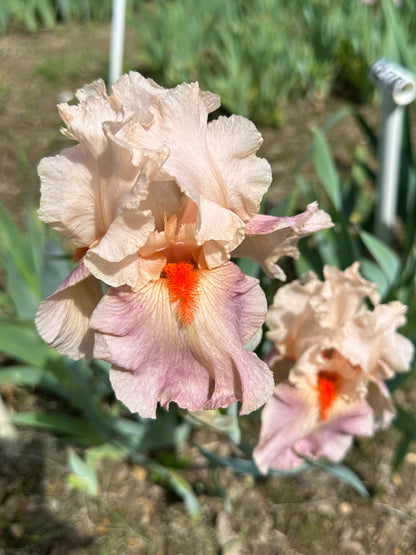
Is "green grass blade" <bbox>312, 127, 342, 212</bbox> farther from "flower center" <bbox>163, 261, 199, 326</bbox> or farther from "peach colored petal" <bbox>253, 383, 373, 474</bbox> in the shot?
"flower center" <bbox>163, 261, 199, 326</bbox>

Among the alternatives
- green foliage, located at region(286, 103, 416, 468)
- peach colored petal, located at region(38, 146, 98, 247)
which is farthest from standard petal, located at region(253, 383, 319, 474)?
peach colored petal, located at region(38, 146, 98, 247)

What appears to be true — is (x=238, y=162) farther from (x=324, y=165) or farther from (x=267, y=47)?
(x=267, y=47)

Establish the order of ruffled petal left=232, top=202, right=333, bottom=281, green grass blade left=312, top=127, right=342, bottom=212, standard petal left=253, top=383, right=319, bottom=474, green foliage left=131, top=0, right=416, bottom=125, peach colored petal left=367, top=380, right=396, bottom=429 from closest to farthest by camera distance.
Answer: ruffled petal left=232, top=202, right=333, bottom=281 < standard petal left=253, top=383, right=319, bottom=474 < peach colored petal left=367, top=380, right=396, bottom=429 < green grass blade left=312, top=127, right=342, bottom=212 < green foliage left=131, top=0, right=416, bottom=125

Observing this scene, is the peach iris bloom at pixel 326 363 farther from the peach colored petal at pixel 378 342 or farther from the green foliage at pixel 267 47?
the green foliage at pixel 267 47

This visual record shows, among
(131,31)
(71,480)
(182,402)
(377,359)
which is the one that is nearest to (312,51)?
(131,31)

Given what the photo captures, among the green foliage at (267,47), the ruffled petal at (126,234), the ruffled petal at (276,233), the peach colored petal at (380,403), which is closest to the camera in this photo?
the ruffled petal at (126,234)

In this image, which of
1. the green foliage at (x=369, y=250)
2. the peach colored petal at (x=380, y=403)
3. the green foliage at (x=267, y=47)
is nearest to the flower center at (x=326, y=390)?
the peach colored petal at (x=380, y=403)

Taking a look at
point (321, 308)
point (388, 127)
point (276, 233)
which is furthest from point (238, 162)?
point (388, 127)
